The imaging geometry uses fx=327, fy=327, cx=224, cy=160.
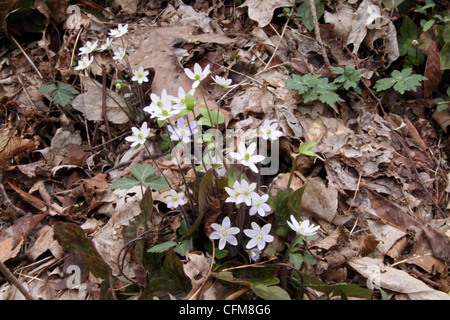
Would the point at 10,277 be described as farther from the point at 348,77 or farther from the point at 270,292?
the point at 348,77

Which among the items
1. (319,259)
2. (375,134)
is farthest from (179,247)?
(375,134)

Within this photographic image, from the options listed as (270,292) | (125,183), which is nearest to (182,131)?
(125,183)

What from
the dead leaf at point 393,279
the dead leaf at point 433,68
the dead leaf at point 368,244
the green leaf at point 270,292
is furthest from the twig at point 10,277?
the dead leaf at point 433,68

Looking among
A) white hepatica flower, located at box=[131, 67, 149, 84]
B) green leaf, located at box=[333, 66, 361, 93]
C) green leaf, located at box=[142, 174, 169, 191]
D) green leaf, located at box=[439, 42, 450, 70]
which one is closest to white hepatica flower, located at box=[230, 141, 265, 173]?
green leaf, located at box=[142, 174, 169, 191]

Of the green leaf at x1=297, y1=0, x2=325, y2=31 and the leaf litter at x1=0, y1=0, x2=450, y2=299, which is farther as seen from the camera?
the green leaf at x1=297, y1=0, x2=325, y2=31

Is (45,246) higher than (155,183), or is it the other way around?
(155,183)

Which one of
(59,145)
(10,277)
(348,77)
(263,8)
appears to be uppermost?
(263,8)

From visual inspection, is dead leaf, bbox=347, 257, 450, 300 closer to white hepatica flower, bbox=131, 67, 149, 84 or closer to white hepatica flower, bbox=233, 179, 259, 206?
white hepatica flower, bbox=233, 179, 259, 206

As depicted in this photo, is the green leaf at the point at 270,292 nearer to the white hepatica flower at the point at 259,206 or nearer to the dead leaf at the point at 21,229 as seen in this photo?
the white hepatica flower at the point at 259,206
